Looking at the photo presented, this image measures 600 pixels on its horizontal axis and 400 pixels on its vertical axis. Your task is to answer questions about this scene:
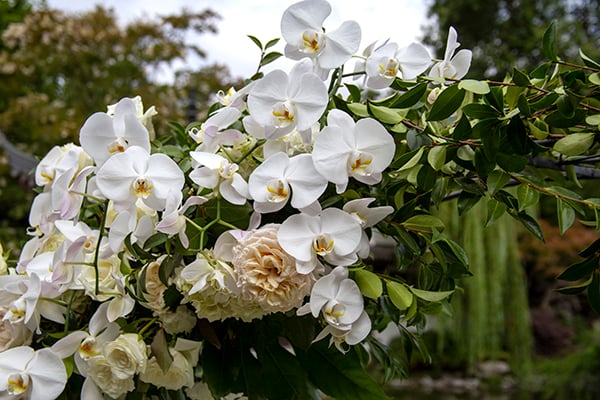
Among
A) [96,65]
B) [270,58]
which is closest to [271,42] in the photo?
[270,58]

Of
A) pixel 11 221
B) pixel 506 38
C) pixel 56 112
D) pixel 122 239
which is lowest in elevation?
pixel 11 221

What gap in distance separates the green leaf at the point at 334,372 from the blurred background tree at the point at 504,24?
9.87 meters

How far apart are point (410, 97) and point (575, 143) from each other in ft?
0.43

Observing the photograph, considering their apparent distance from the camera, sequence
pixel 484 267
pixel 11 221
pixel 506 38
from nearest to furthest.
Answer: pixel 484 267
pixel 11 221
pixel 506 38

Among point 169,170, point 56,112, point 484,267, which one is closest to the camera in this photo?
point 169,170

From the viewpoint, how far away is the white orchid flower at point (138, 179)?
44 centimetres

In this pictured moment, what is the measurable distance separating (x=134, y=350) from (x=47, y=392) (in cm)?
8

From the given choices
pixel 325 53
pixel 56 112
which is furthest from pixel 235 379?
pixel 56 112

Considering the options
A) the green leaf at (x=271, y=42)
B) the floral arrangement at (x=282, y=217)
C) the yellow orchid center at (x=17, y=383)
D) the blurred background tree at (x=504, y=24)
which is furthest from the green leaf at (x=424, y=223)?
the blurred background tree at (x=504, y=24)

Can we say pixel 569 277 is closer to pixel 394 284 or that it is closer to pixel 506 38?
pixel 394 284

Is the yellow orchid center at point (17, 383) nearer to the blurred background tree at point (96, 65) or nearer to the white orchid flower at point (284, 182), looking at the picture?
the white orchid flower at point (284, 182)

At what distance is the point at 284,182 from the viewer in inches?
16.7

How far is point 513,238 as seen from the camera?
5.19m

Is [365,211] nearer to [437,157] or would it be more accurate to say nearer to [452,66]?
[437,157]
